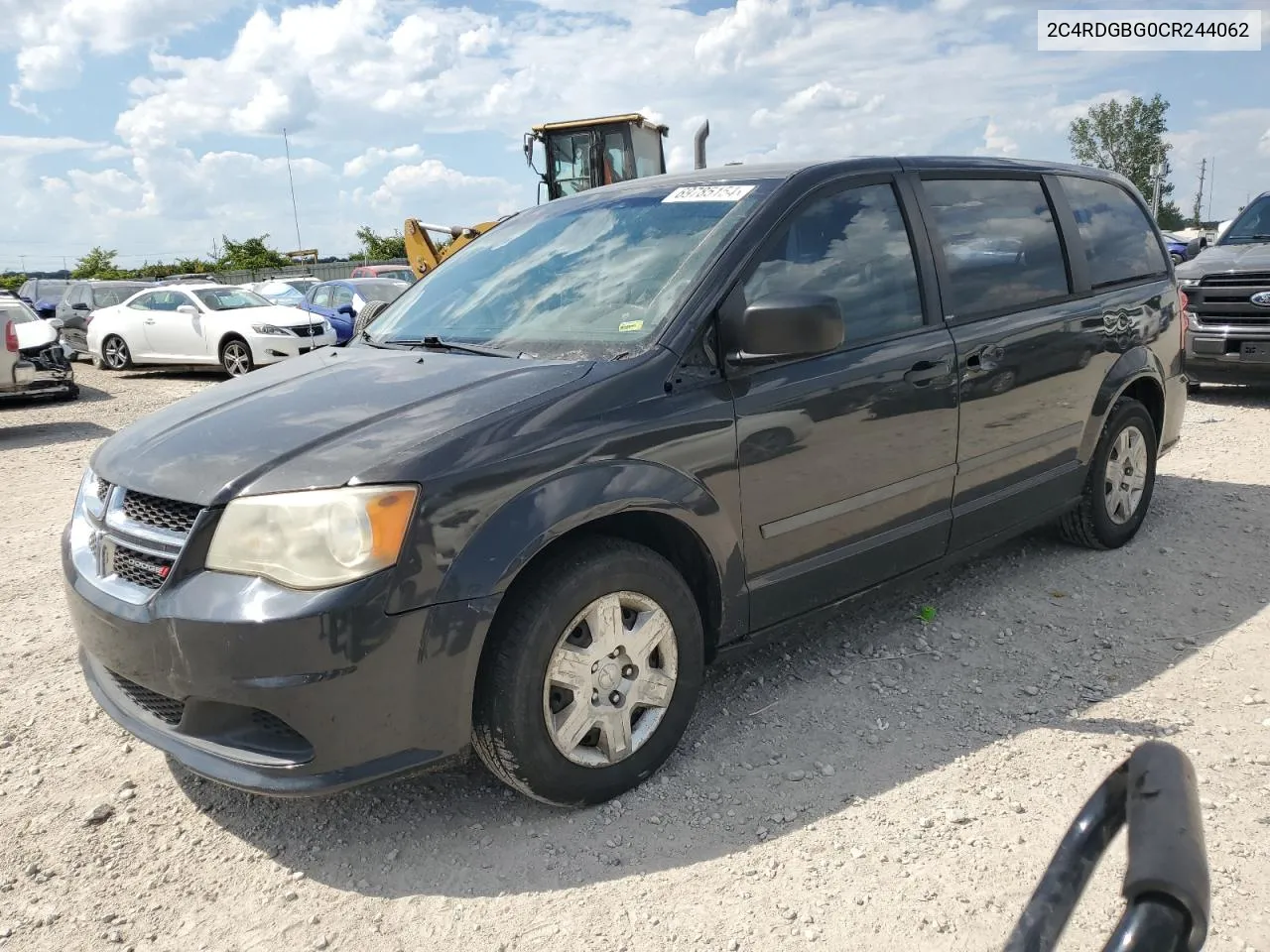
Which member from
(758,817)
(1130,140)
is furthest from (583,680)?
(1130,140)

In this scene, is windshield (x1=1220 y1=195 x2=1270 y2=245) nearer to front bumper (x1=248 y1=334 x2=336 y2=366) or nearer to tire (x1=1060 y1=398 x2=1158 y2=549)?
tire (x1=1060 y1=398 x2=1158 y2=549)

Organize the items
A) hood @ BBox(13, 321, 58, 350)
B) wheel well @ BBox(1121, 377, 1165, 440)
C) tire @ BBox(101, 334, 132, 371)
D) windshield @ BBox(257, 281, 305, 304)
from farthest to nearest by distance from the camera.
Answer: windshield @ BBox(257, 281, 305, 304)
tire @ BBox(101, 334, 132, 371)
hood @ BBox(13, 321, 58, 350)
wheel well @ BBox(1121, 377, 1165, 440)

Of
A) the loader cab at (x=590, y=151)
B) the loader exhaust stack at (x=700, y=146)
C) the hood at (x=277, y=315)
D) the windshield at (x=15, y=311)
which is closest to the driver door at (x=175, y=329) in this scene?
the hood at (x=277, y=315)

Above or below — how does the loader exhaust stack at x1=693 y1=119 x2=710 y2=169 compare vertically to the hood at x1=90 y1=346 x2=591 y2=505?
above

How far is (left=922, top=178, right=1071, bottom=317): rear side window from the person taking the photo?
12.5 feet

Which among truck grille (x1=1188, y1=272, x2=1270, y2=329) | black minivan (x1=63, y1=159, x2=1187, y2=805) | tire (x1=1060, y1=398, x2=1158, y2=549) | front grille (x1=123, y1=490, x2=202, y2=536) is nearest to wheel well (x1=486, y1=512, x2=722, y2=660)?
black minivan (x1=63, y1=159, x2=1187, y2=805)

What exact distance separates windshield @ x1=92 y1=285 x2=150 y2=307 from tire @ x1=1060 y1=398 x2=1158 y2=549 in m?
18.2

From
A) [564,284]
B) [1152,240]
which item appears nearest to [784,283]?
[564,284]

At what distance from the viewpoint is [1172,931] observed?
900 mm

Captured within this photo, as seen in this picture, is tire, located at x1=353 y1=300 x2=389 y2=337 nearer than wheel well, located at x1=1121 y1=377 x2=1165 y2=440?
Yes

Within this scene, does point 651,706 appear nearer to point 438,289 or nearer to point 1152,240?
point 438,289

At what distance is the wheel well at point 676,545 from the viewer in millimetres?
2791

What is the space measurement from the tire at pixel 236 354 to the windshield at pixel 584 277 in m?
11.8

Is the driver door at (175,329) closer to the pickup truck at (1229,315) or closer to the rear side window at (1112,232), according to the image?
the pickup truck at (1229,315)
